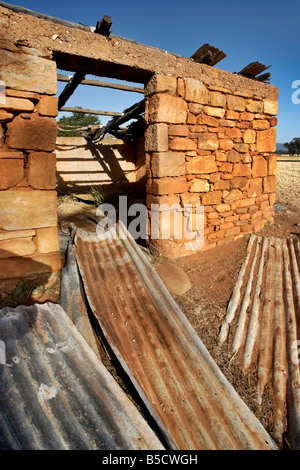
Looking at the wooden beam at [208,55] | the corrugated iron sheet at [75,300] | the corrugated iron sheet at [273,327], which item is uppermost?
the wooden beam at [208,55]

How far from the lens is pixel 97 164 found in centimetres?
784

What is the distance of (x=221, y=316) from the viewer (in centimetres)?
266

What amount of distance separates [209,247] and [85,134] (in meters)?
5.11

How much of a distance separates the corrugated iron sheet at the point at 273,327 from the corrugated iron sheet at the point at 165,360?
0.33 m

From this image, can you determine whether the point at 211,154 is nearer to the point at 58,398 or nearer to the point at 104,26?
the point at 104,26

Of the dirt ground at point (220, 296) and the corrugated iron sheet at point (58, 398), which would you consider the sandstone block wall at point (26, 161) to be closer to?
the corrugated iron sheet at point (58, 398)

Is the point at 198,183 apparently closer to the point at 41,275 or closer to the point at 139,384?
the point at 41,275

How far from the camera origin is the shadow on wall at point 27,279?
252 cm

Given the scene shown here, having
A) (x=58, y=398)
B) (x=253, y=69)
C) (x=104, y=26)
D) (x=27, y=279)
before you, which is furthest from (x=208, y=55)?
(x=58, y=398)

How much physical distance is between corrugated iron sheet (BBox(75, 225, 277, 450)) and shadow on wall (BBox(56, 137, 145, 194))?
16.8 feet

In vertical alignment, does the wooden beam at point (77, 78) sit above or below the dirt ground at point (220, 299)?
above

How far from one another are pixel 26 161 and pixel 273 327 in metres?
2.94

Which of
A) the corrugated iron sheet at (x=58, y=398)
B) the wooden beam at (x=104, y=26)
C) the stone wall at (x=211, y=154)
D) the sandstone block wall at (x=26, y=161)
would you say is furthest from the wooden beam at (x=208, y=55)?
the corrugated iron sheet at (x=58, y=398)
